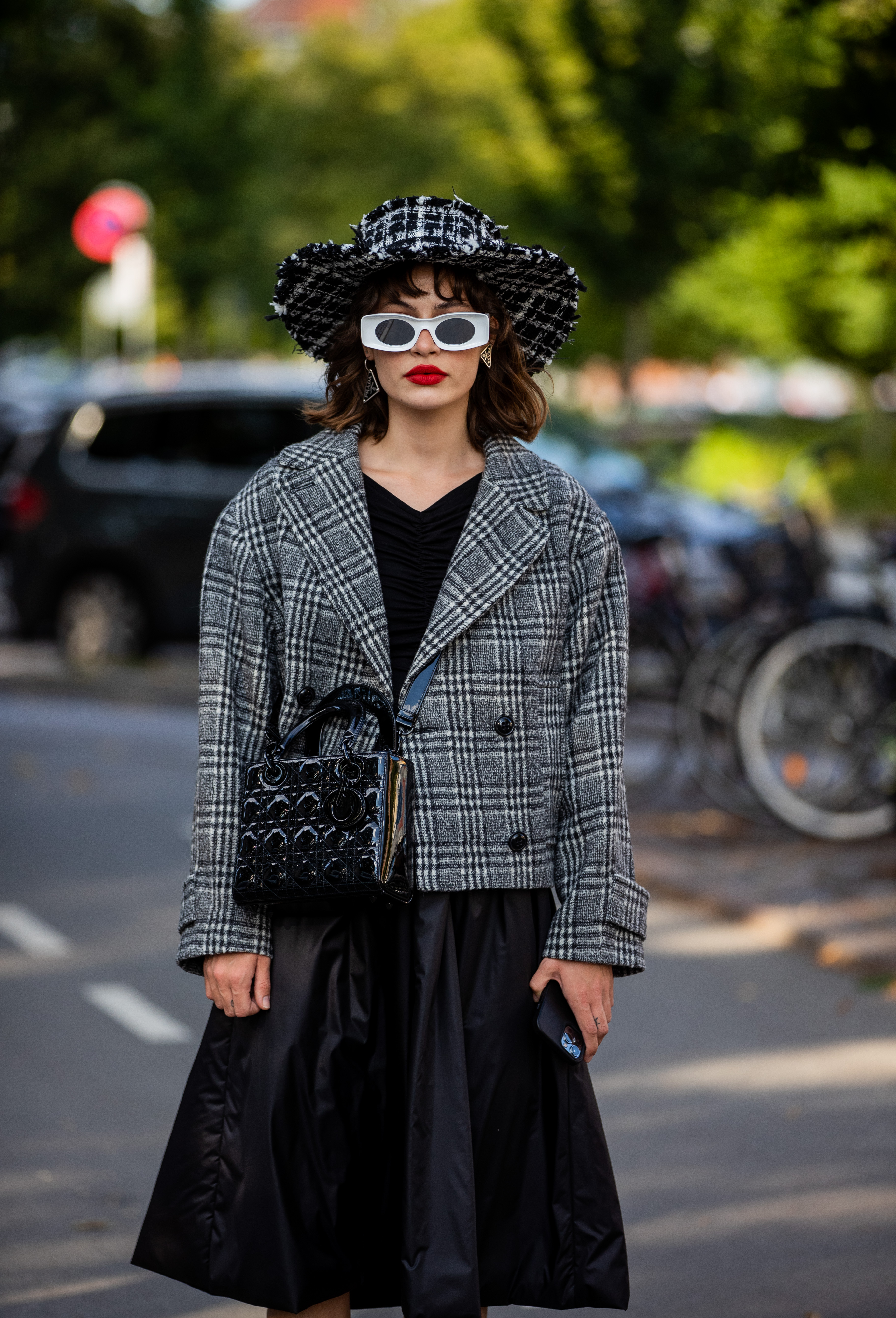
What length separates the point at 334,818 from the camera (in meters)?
2.67

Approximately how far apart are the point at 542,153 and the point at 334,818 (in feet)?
60.2

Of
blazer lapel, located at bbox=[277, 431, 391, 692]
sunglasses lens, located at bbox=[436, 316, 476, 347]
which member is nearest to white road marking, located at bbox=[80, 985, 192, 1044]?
blazer lapel, located at bbox=[277, 431, 391, 692]

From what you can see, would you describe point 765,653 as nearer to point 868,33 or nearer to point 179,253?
point 868,33

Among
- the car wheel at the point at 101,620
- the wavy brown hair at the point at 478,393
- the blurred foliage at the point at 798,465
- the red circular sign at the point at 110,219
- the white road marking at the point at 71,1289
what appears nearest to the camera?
the wavy brown hair at the point at 478,393

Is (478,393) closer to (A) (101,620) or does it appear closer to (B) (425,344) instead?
(B) (425,344)

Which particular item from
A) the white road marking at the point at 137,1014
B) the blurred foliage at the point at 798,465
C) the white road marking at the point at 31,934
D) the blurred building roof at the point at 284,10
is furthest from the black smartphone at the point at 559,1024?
the blurred building roof at the point at 284,10

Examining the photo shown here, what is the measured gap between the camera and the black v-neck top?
2.84 meters

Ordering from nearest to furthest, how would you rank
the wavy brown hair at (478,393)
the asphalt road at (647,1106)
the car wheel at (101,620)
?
the wavy brown hair at (478,393) → the asphalt road at (647,1106) → the car wheel at (101,620)

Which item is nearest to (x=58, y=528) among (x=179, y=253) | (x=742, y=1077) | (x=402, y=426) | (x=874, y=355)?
(x=742, y=1077)

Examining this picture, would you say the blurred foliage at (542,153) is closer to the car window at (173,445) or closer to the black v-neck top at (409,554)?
the car window at (173,445)

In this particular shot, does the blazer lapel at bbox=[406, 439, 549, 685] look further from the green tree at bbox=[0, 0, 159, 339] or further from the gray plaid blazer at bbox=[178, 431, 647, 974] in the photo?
the green tree at bbox=[0, 0, 159, 339]

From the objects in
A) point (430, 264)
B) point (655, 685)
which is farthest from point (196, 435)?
point (430, 264)

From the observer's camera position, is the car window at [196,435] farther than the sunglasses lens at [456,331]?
Yes

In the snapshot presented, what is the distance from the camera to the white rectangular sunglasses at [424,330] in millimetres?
2807
